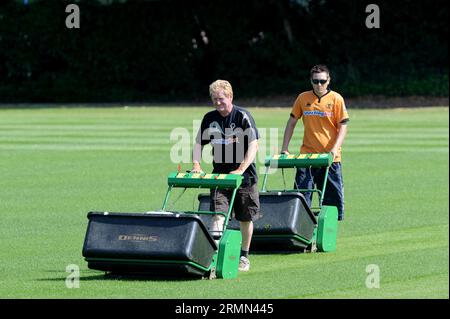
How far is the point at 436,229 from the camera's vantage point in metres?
14.0

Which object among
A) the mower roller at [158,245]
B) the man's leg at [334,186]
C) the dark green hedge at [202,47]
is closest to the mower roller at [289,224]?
the man's leg at [334,186]

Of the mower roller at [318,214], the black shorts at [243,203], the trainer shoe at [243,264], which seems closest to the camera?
the trainer shoe at [243,264]

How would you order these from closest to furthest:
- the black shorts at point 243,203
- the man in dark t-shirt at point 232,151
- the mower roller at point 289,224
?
the man in dark t-shirt at point 232,151 < the black shorts at point 243,203 < the mower roller at point 289,224

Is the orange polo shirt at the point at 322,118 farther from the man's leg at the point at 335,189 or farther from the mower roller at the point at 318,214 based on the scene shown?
the mower roller at the point at 318,214

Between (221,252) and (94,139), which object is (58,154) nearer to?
(94,139)

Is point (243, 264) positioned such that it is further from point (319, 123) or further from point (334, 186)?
point (334, 186)

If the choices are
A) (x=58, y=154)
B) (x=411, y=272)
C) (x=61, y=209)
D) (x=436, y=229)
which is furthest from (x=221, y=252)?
(x=58, y=154)

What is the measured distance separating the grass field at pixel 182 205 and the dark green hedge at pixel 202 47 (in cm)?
1492

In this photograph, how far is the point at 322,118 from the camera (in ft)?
44.7

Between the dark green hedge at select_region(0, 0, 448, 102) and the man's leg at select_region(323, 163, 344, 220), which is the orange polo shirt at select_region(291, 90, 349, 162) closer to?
the man's leg at select_region(323, 163, 344, 220)

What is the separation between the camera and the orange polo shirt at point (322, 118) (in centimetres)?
1362

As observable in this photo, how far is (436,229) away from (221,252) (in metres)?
4.02

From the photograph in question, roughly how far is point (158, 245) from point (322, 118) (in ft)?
12.1

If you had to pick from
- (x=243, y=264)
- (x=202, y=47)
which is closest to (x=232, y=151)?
(x=243, y=264)
